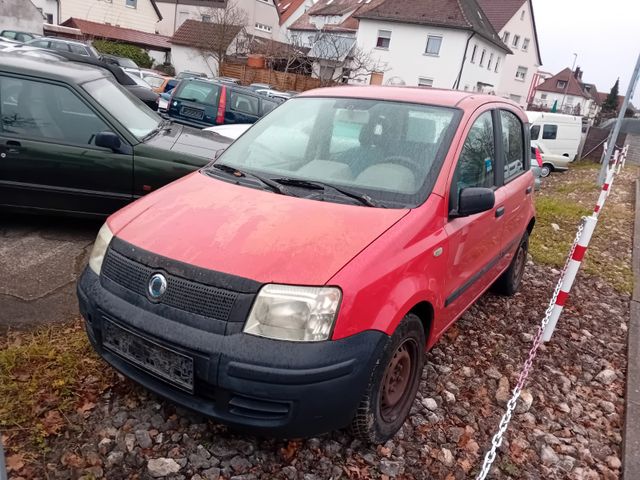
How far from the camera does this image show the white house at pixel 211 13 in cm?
4631

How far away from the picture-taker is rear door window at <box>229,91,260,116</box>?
451 inches

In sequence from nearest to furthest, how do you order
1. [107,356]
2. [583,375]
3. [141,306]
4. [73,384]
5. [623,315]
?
[141,306] < [107,356] < [73,384] < [583,375] < [623,315]

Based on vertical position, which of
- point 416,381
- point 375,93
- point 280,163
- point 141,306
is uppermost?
point 375,93

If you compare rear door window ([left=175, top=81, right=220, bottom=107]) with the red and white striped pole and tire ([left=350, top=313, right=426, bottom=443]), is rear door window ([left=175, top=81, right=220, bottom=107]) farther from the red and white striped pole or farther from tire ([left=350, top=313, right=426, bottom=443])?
tire ([left=350, top=313, right=426, bottom=443])

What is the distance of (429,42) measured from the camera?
34562 millimetres

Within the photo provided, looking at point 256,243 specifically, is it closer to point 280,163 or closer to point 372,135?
point 280,163

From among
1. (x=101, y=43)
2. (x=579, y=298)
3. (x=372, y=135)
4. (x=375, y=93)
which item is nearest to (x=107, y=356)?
(x=372, y=135)

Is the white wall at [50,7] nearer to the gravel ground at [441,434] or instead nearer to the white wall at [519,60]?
the white wall at [519,60]

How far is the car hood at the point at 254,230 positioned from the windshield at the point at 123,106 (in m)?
2.48

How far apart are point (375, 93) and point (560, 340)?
2.75 meters

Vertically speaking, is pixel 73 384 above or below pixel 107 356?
below

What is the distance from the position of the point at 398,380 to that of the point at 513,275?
8.75 feet

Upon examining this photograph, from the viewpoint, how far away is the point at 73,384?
9.35 ft

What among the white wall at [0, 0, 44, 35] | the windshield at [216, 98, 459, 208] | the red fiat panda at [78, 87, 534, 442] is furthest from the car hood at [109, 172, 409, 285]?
the white wall at [0, 0, 44, 35]
